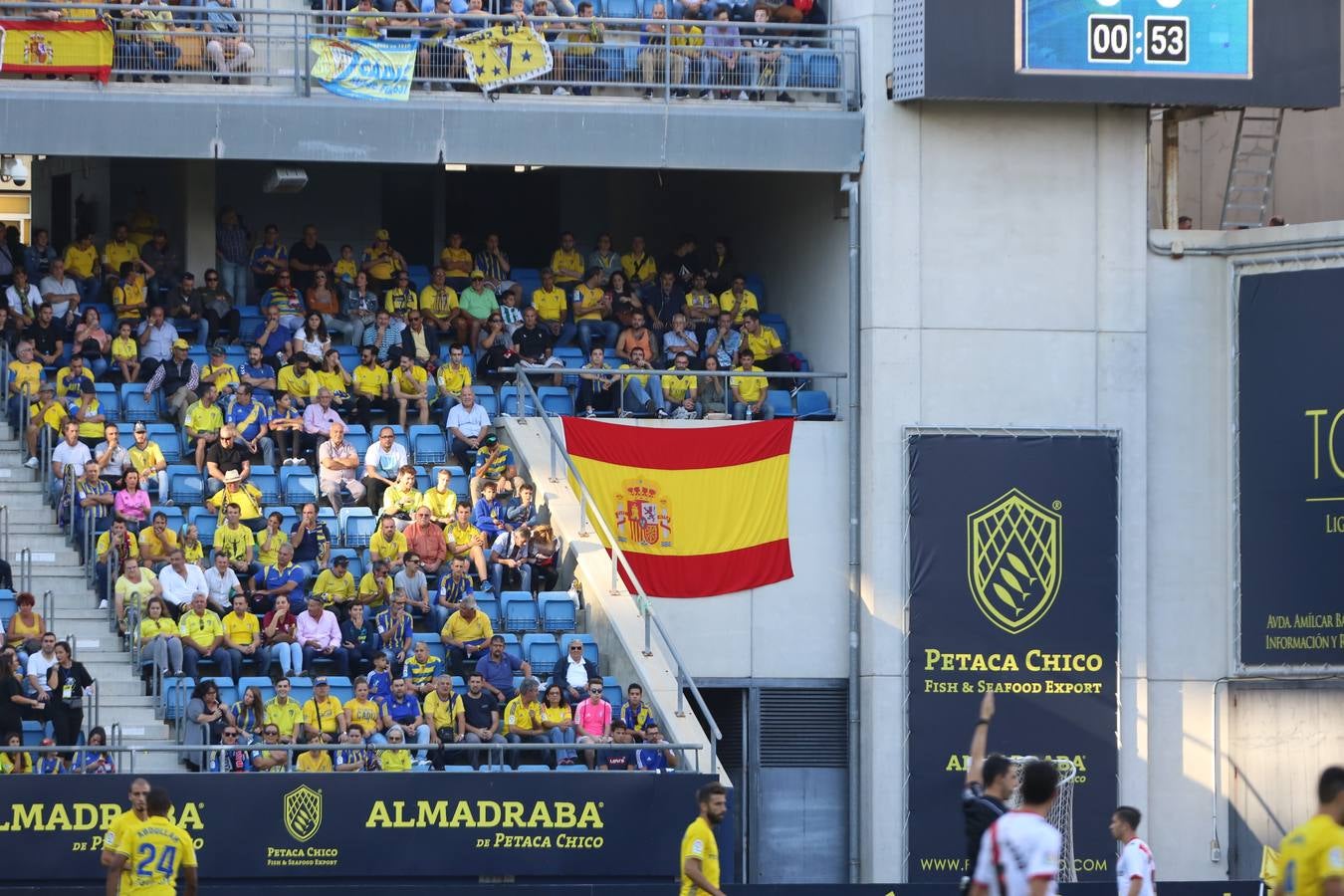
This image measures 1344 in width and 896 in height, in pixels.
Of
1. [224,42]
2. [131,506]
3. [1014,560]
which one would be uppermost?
[224,42]

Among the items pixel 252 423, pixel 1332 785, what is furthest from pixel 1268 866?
pixel 1332 785

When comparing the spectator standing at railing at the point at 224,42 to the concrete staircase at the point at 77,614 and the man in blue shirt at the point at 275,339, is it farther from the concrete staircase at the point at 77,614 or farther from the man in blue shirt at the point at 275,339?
the concrete staircase at the point at 77,614

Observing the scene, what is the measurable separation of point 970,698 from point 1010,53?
6.44m

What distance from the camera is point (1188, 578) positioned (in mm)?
23656

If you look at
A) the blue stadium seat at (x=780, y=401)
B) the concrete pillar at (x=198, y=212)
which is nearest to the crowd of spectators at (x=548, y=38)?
the concrete pillar at (x=198, y=212)

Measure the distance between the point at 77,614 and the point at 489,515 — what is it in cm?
401

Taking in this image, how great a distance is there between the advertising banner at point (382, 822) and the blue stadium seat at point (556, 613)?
266 centimetres

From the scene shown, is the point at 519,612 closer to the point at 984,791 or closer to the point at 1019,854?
the point at 984,791

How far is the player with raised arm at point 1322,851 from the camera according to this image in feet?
32.6

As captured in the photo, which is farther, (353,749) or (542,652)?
(542,652)

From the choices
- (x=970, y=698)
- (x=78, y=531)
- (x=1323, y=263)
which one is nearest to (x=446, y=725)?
(x=78, y=531)

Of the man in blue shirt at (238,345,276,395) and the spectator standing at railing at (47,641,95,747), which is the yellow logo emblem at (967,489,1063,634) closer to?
the man in blue shirt at (238,345,276,395)

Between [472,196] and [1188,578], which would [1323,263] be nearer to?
[1188,578]

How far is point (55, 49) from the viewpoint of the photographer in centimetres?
2273
